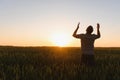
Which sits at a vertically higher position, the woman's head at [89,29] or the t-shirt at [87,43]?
the woman's head at [89,29]

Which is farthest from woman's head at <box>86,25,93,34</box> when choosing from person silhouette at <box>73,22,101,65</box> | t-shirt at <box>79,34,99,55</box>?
t-shirt at <box>79,34,99,55</box>

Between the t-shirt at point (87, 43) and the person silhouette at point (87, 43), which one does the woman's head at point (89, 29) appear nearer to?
the person silhouette at point (87, 43)

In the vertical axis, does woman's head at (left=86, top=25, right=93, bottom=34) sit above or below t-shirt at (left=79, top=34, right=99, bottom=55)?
above

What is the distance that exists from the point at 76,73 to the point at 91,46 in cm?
194

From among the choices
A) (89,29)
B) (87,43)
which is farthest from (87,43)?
(89,29)

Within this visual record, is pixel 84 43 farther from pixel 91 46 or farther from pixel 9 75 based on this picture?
pixel 9 75

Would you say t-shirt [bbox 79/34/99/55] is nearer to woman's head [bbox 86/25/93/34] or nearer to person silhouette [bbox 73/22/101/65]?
person silhouette [bbox 73/22/101/65]

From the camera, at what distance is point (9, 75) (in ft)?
45.3

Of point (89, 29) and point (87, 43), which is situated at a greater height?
point (89, 29)

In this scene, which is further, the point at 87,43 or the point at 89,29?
the point at 87,43

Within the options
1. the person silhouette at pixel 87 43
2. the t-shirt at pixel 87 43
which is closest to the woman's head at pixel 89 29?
the person silhouette at pixel 87 43

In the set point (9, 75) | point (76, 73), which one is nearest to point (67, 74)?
point (76, 73)

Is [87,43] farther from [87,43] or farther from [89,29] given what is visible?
[89,29]

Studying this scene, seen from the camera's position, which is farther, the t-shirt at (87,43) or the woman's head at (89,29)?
the t-shirt at (87,43)
